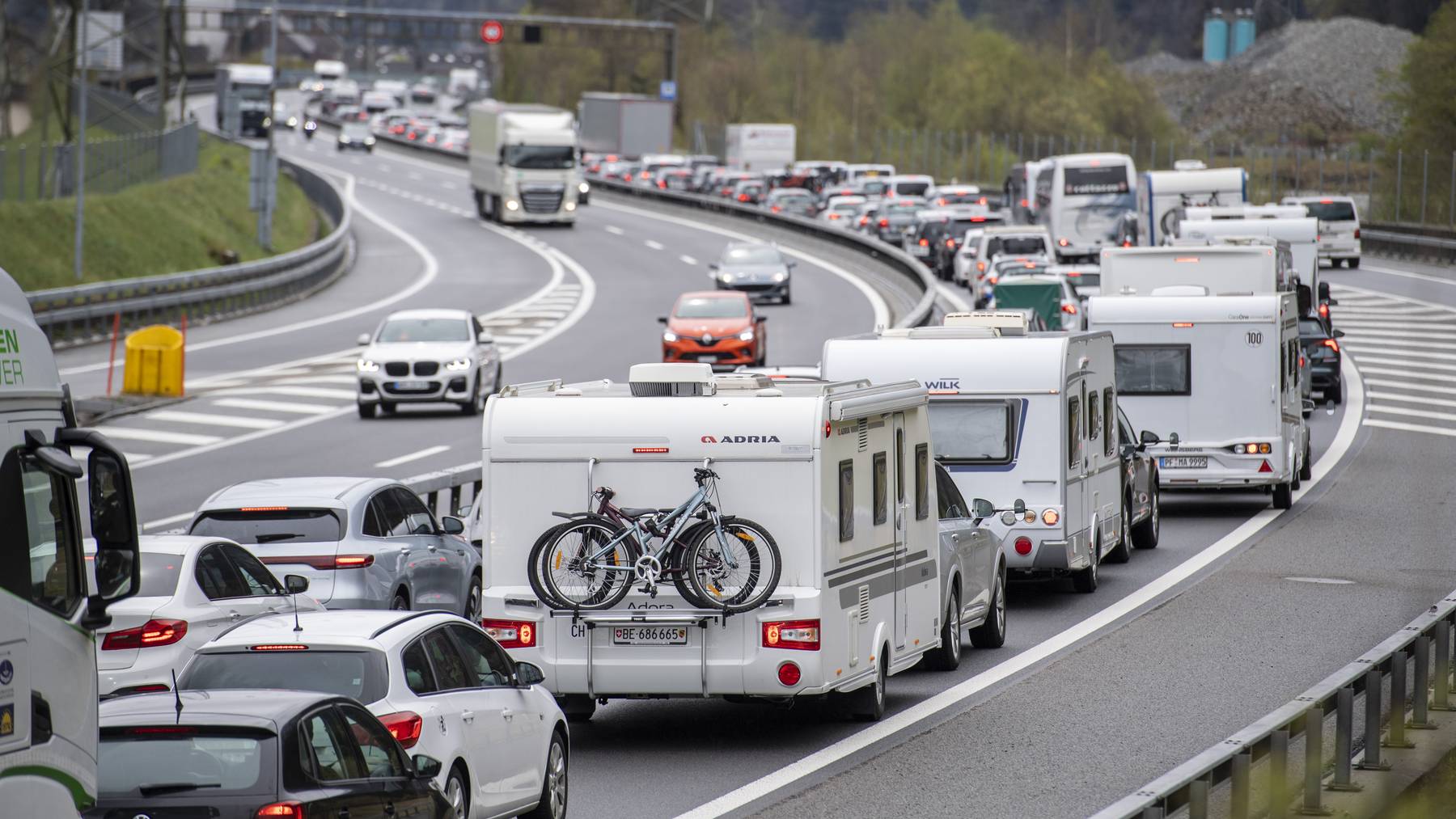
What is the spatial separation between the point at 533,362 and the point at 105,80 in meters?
89.9

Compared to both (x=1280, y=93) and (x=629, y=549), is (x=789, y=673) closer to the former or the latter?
(x=629, y=549)

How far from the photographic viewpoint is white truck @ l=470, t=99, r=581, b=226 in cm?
7469

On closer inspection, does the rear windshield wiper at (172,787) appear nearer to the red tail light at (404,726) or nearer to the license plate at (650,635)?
the red tail light at (404,726)

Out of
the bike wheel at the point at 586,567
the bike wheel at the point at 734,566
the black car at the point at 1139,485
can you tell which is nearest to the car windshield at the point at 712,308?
the black car at the point at 1139,485

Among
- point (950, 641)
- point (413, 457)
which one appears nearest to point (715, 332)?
point (413, 457)

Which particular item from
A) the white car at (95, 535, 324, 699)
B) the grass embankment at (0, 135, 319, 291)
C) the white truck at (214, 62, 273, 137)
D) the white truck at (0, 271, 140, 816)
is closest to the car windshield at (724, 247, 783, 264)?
the grass embankment at (0, 135, 319, 291)

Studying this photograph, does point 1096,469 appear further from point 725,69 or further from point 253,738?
point 725,69

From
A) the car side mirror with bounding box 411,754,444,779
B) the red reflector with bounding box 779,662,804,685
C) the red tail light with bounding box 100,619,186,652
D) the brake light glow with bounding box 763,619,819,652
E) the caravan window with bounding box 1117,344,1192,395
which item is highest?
the caravan window with bounding box 1117,344,1192,395

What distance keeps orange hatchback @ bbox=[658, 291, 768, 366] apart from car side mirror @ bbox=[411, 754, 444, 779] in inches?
1180

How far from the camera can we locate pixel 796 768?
12297 millimetres

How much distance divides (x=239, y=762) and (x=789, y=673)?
5.41 m

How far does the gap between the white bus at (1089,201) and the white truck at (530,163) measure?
2013cm

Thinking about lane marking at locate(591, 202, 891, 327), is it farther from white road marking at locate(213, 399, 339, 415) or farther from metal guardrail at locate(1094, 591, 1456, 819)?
Answer: metal guardrail at locate(1094, 591, 1456, 819)

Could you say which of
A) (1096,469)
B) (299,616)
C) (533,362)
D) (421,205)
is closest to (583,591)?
(299,616)
